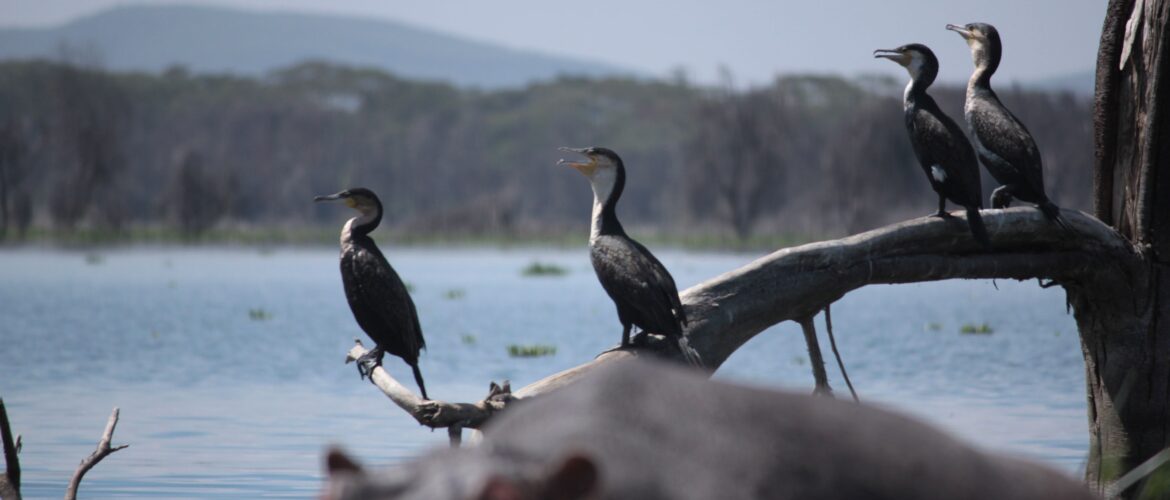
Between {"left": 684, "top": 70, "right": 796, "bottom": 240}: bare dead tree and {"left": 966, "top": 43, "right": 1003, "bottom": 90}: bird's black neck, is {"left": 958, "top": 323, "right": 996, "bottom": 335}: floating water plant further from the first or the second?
{"left": 684, "top": 70, "right": 796, "bottom": 240}: bare dead tree

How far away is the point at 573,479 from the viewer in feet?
5.72

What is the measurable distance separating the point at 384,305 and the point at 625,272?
161cm

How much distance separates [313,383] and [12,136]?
44.1m

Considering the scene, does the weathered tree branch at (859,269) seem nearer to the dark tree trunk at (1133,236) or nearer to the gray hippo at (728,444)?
the dark tree trunk at (1133,236)

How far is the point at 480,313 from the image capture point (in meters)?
20.0

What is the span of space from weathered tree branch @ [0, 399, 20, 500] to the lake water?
135cm

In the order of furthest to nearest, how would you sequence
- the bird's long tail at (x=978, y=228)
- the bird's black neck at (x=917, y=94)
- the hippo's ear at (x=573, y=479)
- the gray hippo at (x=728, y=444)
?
the bird's black neck at (x=917, y=94) < the bird's long tail at (x=978, y=228) < the gray hippo at (x=728, y=444) < the hippo's ear at (x=573, y=479)

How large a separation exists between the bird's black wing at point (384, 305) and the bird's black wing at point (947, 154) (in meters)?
2.40

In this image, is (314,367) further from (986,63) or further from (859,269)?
(859,269)

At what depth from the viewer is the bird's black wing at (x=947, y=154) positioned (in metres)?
5.68

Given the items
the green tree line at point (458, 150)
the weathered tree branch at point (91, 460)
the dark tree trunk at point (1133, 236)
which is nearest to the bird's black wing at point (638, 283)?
the weathered tree branch at point (91, 460)

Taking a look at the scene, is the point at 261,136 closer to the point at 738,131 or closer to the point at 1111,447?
the point at 738,131

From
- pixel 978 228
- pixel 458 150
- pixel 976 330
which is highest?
pixel 978 228

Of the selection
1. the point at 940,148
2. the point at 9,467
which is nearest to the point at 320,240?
the point at 940,148
